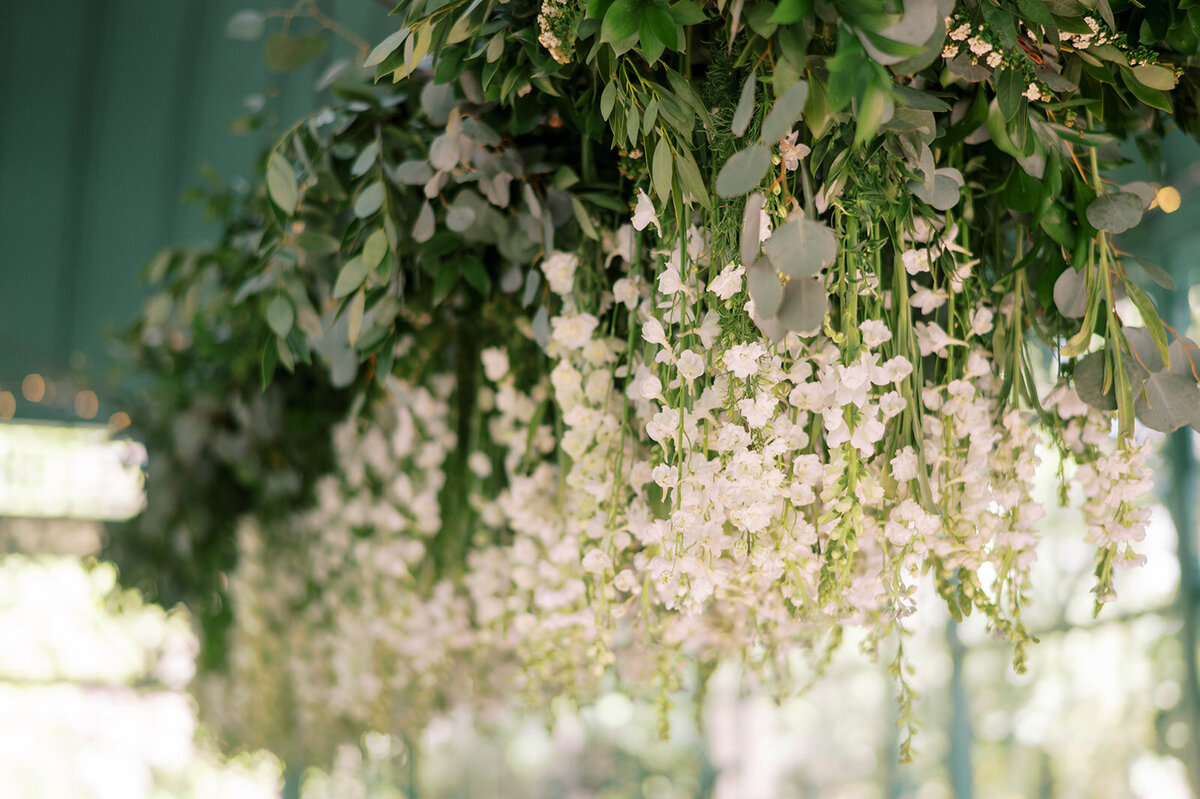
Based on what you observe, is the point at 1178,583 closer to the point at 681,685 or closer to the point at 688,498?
the point at 681,685

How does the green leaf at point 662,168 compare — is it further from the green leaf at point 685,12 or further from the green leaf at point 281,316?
the green leaf at point 281,316

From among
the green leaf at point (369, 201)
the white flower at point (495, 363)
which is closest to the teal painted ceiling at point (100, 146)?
the white flower at point (495, 363)

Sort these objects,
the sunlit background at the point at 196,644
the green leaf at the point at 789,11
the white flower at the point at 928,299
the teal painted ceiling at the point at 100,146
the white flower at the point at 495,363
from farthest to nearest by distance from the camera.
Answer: the teal painted ceiling at the point at 100,146 → the sunlit background at the point at 196,644 → the white flower at the point at 495,363 → the white flower at the point at 928,299 → the green leaf at the point at 789,11

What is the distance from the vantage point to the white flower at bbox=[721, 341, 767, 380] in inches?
26.5

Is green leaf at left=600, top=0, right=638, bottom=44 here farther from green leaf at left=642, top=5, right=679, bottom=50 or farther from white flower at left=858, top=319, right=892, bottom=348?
white flower at left=858, top=319, right=892, bottom=348

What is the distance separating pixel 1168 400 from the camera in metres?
0.72

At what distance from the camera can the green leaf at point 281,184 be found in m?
0.85

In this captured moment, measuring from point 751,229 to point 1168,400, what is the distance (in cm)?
35

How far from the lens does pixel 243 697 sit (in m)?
1.99

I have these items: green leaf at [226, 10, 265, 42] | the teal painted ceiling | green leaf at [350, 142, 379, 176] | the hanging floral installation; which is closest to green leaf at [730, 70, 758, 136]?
the hanging floral installation

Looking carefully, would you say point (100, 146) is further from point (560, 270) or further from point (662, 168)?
point (662, 168)

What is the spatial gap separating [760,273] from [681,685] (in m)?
0.60

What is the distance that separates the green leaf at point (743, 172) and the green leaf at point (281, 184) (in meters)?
0.43

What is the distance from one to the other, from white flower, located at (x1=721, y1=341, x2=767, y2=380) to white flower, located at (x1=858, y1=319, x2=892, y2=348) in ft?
0.25
